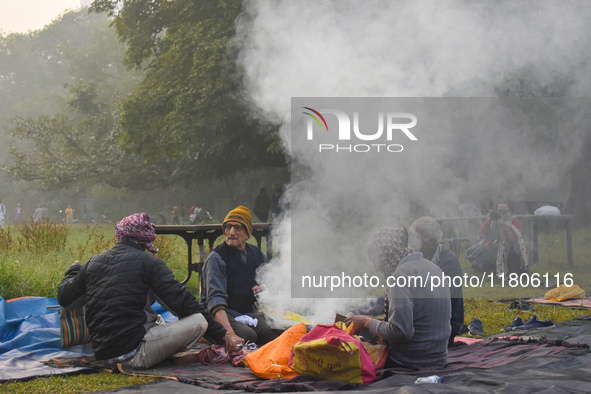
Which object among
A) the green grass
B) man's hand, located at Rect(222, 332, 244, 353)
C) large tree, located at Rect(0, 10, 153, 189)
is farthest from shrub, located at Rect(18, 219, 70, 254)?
large tree, located at Rect(0, 10, 153, 189)

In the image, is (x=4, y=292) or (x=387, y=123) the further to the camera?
(x=387, y=123)

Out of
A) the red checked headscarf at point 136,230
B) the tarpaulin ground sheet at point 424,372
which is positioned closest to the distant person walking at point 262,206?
the tarpaulin ground sheet at point 424,372

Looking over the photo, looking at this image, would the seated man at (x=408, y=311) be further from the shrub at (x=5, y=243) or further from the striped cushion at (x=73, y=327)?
the shrub at (x=5, y=243)

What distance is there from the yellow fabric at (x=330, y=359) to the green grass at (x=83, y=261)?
105 cm

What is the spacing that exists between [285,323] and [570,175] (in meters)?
11.5

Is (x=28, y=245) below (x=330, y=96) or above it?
below

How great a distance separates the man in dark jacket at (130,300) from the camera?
4.12 meters

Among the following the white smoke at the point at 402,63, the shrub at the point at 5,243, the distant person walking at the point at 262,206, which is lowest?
the shrub at the point at 5,243

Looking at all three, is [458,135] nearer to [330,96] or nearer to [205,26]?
[330,96]

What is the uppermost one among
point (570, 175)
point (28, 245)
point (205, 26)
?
point (205, 26)

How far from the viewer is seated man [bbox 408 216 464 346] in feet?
16.1

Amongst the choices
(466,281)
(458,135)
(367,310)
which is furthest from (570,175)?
(367,310)

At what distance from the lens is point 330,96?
7781 millimetres

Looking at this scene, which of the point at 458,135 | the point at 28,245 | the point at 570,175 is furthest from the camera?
the point at 570,175
